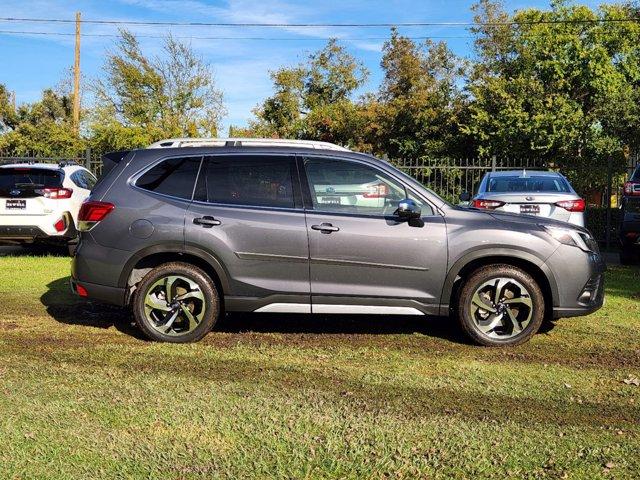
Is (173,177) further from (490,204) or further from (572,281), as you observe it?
(490,204)

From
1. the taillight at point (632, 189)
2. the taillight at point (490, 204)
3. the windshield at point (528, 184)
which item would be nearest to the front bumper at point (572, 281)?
the taillight at point (490, 204)

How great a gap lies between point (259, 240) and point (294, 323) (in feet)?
4.36

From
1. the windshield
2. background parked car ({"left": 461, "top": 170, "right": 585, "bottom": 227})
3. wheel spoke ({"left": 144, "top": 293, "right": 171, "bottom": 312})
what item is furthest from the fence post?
wheel spoke ({"left": 144, "top": 293, "right": 171, "bottom": 312})

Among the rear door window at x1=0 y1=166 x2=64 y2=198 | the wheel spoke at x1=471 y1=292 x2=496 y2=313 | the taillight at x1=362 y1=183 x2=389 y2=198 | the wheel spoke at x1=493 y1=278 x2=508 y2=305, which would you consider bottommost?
the wheel spoke at x1=471 y1=292 x2=496 y2=313

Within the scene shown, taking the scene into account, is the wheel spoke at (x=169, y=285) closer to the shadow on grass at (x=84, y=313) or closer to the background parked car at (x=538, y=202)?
the shadow on grass at (x=84, y=313)

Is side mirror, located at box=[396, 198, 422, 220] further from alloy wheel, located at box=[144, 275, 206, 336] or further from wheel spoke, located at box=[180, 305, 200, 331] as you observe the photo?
wheel spoke, located at box=[180, 305, 200, 331]

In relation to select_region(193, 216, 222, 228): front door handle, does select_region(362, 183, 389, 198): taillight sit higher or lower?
higher

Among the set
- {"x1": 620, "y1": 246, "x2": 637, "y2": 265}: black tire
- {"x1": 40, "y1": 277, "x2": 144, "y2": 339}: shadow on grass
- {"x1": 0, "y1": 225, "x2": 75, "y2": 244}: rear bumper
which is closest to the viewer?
{"x1": 40, "y1": 277, "x2": 144, "y2": 339}: shadow on grass

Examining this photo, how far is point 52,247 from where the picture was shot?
41.6 feet

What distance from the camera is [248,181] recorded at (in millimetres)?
5781

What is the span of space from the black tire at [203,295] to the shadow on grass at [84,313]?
1.01ft

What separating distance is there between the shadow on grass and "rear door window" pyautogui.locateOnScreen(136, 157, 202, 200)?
4.45 feet

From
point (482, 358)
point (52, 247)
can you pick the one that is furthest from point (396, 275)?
point (52, 247)

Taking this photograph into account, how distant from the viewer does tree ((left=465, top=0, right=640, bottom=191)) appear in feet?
82.3
